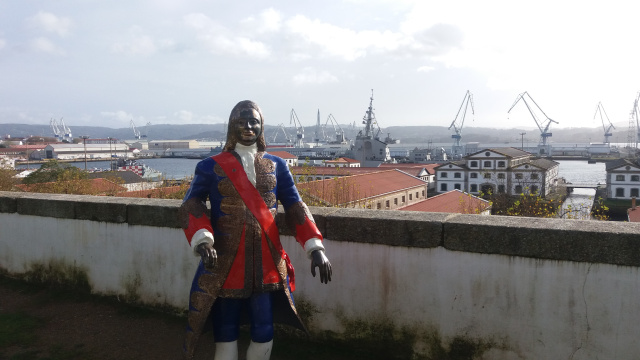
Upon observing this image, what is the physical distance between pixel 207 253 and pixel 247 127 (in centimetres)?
85

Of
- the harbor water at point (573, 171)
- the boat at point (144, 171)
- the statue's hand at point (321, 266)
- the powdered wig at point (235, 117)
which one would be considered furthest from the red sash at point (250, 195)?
the harbor water at point (573, 171)

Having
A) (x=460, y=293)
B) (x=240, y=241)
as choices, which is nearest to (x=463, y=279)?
(x=460, y=293)

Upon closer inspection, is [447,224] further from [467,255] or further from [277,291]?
[277,291]

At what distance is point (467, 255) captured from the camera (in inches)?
131

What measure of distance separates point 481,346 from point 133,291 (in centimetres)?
345

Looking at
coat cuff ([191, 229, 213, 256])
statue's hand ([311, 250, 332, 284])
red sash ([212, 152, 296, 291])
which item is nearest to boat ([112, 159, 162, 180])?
red sash ([212, 152, 296, 291])

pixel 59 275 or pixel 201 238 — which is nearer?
pixel 201 238

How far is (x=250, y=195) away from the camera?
2.83 metres

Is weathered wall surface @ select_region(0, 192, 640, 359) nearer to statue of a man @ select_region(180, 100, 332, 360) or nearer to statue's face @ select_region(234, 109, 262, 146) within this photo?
statue of a man @ select_region(180, 100, 332, 360)

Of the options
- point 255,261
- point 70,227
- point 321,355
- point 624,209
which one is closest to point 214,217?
point 255,261

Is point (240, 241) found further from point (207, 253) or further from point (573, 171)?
point (573, 171)

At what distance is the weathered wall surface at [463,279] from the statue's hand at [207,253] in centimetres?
136

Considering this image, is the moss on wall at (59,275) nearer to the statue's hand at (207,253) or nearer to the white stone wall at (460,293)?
the white stone wall at (460,293)

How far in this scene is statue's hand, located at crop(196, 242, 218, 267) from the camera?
8.46 feet
